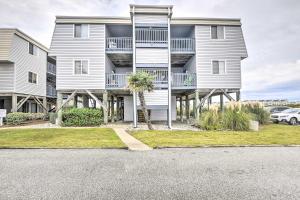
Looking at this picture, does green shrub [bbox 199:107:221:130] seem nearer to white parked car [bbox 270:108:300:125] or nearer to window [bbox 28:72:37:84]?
white parked car [bbox 270:108:300:125]

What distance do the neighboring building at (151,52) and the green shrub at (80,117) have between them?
1.56 meters

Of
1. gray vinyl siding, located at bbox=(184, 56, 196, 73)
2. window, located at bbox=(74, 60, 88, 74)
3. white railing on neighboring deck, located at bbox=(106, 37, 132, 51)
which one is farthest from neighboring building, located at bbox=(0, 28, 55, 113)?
gray vinyl siding, located at bbox=(184, 56, 196, 73)

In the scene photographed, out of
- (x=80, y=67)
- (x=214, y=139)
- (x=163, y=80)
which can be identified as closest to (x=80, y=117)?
(x=80, y=67)

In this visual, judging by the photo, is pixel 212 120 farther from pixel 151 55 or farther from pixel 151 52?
pixel 151 52

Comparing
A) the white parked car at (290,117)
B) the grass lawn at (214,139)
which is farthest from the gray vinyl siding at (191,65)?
the white parked car at (290,117)

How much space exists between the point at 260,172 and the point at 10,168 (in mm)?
6901

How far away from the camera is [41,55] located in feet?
84.7

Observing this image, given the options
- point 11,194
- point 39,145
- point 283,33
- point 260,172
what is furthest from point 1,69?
point 283,33

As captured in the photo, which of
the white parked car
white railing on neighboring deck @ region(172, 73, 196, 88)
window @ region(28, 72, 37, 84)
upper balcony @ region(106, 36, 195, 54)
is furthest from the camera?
window @ region(28, 72, 37, 84)

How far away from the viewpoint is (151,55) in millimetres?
17375

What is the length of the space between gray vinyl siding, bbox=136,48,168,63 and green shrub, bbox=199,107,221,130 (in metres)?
5.96

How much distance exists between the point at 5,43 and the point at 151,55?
48.0 ft

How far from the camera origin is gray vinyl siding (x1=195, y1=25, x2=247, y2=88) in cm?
1822

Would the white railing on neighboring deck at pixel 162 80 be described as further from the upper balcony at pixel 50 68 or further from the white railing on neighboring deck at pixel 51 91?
the upper balcony at pixel 50 68
